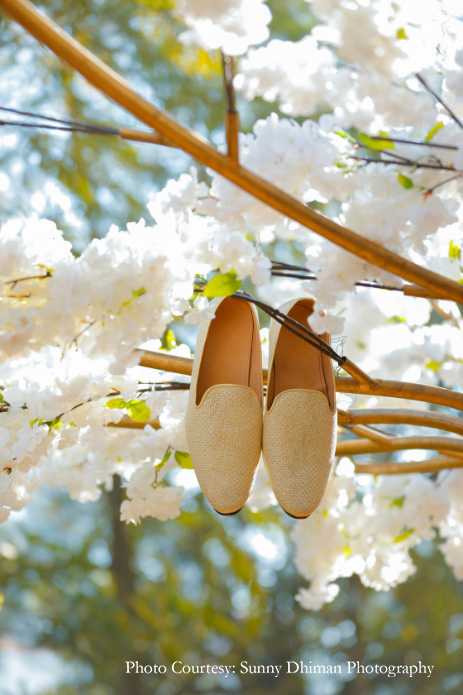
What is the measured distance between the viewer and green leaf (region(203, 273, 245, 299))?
508 mm

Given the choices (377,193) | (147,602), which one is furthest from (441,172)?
(147,602)

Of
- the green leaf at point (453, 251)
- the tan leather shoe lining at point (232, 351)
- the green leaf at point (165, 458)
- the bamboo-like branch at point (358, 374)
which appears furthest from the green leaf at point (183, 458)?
the green leaf at point (453, 251)

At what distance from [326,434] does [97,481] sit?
39cm

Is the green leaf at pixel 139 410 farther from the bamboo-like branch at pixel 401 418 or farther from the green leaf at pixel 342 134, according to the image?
the green leaf at pixel 342 134

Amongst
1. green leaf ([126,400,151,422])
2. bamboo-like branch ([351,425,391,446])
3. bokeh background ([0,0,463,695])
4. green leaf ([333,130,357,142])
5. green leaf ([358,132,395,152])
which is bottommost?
green leaf ([126,400,151,422])

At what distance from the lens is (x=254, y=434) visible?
614mm

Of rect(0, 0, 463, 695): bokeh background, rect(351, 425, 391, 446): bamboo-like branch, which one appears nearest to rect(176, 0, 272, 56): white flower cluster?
rect(351, 425, 391, 446): bamboo-like branch

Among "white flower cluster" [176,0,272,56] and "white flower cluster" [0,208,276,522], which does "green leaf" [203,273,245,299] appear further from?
"white flower cluster" [176,0,272,56]

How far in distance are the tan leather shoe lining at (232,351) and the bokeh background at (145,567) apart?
1.54 metres

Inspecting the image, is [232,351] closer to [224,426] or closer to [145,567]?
[224,426]

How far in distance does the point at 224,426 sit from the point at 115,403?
0.39 feet

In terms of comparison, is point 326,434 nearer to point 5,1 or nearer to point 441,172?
point 441,172

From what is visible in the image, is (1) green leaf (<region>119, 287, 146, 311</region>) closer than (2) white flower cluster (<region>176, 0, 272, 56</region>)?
No

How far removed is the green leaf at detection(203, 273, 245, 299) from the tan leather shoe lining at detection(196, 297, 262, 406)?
5.9 inches
